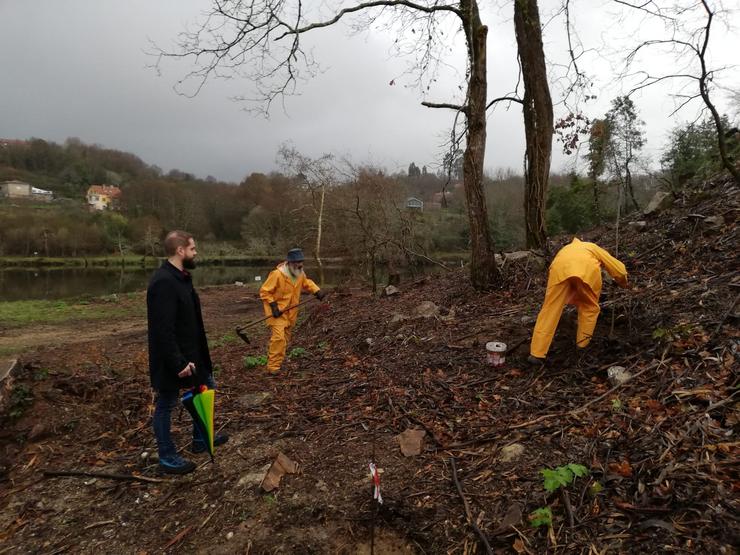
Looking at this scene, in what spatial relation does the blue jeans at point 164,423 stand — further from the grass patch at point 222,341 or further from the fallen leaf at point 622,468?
the grass patch at point 222,341

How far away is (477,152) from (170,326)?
5816 mm

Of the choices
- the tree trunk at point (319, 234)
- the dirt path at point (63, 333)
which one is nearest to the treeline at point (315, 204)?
the tree trunk at point (319, 234)

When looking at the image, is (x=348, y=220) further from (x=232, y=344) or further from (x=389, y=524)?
(x=389, y=524)

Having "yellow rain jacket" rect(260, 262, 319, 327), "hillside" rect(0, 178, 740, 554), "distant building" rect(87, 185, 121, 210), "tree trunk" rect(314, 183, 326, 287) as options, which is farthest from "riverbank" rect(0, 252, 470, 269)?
"hillside" rect(0, 178, 740, 554)

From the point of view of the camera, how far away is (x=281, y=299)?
6324 millimetres

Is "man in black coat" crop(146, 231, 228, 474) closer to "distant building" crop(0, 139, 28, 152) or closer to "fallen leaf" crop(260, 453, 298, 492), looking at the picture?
"fallen leaf" crop(260, 453, 298, 492)

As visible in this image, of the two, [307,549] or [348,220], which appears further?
[348,220]

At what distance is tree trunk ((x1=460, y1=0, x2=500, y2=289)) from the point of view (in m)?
7.19

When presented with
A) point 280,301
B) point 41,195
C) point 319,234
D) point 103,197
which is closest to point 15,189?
point 41,195

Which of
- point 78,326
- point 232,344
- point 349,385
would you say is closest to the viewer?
point 349,385

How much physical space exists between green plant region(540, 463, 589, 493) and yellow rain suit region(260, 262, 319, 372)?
428 centimetres

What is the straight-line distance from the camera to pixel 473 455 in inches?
126

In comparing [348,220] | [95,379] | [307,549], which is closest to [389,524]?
[307,549]

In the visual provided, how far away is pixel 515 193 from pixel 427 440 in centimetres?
3737
